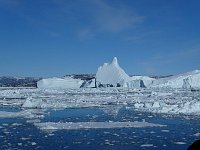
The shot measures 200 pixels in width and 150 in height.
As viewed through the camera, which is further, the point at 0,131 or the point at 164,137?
the point at 0,131

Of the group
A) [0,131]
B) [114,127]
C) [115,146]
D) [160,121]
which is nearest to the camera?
[115,146]

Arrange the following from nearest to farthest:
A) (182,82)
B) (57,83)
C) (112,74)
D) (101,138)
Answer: (101,138), (182,82), (112,74), (57,83)

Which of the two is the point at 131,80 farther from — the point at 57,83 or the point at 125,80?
the point at 57,83

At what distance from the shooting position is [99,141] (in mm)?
9086

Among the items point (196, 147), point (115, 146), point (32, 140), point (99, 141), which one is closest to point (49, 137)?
point (32, 140)

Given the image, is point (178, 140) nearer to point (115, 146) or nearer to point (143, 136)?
point (143, 136)

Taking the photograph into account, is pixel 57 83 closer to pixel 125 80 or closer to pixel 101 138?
pixel 125 80

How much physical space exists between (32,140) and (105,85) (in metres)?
47.0

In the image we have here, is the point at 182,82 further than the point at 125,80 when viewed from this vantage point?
No

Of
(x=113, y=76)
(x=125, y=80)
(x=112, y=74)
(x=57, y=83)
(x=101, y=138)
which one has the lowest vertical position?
(x=101, y=138)

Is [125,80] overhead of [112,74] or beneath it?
beneath

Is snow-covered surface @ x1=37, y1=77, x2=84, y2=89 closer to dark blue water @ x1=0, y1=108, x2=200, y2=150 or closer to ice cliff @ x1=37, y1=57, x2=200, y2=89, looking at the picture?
ice cliff @ x1=37, y1=57, x2=200, y2=89

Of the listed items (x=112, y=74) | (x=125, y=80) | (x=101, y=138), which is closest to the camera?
(x=101, y=138)

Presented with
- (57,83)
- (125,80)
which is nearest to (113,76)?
(125,80)
